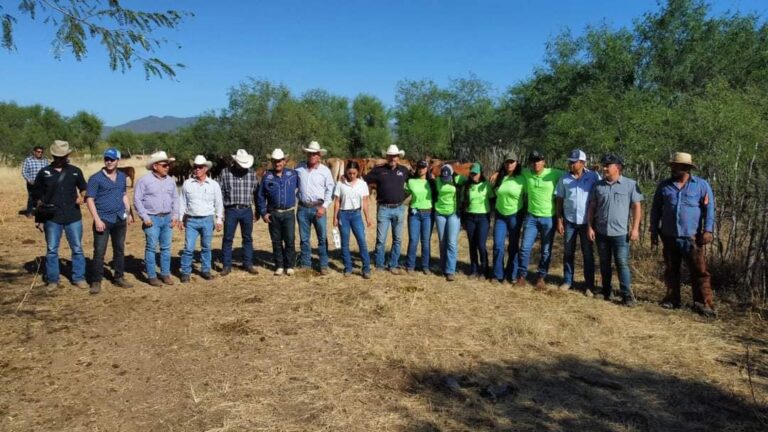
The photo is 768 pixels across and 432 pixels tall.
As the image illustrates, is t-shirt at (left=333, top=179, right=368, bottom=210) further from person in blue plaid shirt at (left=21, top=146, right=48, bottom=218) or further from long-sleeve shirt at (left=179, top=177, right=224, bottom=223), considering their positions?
person in blue plaid shirt at (left=21, top=146, right=48, bottom=218)

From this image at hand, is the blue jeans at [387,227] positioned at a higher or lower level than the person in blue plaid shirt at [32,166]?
lower

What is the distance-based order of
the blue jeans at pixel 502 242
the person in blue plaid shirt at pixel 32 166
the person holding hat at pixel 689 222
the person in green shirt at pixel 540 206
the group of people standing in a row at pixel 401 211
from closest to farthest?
the person holding hat at pixel 689 222 → the group of people standing in a row at pixel 401 211 → the person in green shirt at pixel 540 206 → the blue jeans at pixel 502 242 → the person in blue plaid shirt at pixel 32 166

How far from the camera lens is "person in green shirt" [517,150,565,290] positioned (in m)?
6.41

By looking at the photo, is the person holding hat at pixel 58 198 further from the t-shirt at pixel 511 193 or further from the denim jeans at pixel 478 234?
the t-shirt at pixel 511 193

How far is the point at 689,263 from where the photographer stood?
5621mm

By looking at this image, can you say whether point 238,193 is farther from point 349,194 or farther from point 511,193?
point 511,193

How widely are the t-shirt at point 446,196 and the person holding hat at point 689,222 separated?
2420 mm

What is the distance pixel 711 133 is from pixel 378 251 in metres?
4.91

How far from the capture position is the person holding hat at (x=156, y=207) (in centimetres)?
620

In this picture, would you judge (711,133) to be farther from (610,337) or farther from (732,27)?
(732,27)

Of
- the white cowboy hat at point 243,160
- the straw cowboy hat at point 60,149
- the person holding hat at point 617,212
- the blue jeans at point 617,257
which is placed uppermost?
the straw cowboy hat at point 60,149

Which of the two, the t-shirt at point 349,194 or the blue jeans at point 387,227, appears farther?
the blue jeans at point 387,227

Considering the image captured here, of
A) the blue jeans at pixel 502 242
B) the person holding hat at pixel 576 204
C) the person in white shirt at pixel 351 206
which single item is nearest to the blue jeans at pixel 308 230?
the person in white shirt at pixel 351 206

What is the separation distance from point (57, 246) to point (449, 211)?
4.83 metres
